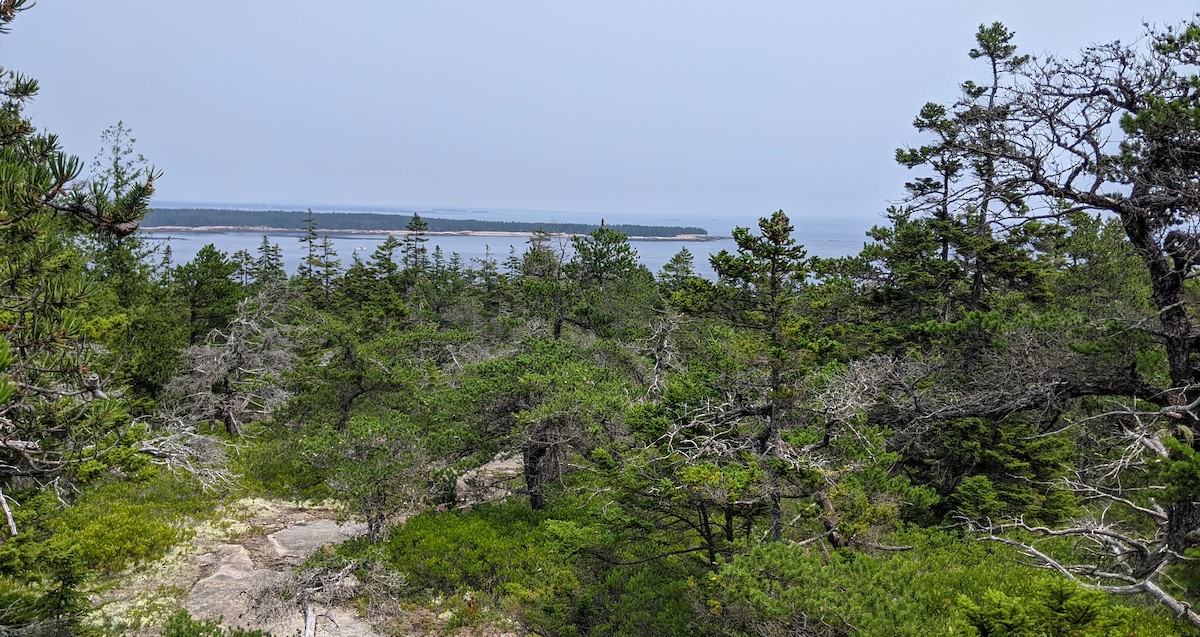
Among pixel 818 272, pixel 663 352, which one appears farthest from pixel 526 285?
pixel 818 272

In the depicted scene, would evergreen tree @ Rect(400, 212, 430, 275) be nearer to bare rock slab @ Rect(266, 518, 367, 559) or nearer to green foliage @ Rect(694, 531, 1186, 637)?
bare rock slab @ Rect(266, 518, 367, 559)

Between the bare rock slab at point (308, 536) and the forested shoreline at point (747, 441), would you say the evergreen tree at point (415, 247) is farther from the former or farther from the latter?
the bare rock slab at point (308, 536)

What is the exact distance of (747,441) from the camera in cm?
907

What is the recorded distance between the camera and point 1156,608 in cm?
697

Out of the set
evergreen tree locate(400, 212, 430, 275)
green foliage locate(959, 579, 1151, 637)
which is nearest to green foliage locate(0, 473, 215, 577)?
green foliage locate(959, 579, 1151, 637)

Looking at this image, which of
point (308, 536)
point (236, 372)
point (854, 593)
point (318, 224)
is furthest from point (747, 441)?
point (318, 224)

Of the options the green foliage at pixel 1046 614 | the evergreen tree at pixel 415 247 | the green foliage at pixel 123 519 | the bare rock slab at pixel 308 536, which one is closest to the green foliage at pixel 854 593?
the green foliage at pixel 1046 614

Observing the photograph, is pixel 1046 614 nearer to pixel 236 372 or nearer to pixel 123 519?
pixel 123 519

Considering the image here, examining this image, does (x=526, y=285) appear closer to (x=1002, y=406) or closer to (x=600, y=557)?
(x=600, y=557)

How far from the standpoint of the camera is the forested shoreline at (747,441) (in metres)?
5.53

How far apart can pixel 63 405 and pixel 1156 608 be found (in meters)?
11.4

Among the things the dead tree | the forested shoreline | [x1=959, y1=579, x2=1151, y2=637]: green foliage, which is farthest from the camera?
the dead tree

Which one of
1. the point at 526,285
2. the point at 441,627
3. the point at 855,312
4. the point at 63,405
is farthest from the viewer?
the point at 526,285

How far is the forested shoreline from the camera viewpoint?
5527 mm
